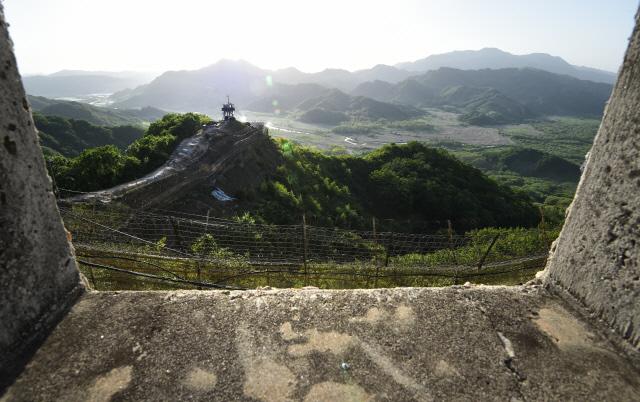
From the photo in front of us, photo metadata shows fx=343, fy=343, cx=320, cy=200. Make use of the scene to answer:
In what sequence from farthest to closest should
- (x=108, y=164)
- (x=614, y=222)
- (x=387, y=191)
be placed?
(x=387, y=191)
(x=108, y=164)
(x=614, y=222)

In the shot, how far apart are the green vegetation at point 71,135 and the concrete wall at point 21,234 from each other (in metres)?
73.0

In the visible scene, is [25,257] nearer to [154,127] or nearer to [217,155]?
[217,155]

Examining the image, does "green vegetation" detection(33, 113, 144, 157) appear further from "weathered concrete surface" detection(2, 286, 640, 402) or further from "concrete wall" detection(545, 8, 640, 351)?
"concrete wall" detection(545, 8, 640, 351)

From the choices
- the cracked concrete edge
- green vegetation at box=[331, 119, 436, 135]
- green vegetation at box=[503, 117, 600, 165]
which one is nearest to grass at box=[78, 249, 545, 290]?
the cracked concrete edge

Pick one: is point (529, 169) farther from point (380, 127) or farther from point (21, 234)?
point (21, 234)

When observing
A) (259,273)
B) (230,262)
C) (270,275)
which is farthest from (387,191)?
(259,273)

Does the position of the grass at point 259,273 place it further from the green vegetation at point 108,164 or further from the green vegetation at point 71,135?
the green vegetation at point 71,135

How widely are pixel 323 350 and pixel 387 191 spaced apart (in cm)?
3043

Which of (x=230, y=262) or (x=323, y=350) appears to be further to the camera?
(x=230, y=262)

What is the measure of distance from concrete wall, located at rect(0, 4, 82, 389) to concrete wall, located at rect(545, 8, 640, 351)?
3499 mm

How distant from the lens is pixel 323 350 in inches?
81.5

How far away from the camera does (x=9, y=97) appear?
1930mm

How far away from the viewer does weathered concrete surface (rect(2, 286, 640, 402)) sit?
6.05 ft

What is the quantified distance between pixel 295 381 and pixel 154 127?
97.1 ft
